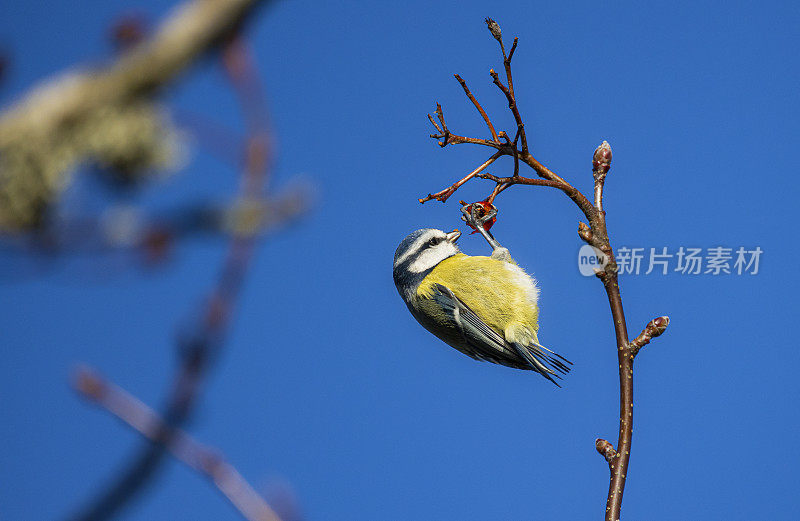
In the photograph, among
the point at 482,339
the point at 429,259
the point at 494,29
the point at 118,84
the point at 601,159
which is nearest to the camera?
the point at 118,84

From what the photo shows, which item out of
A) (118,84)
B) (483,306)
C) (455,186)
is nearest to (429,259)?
Result: (483,306)

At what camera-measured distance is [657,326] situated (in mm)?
2539

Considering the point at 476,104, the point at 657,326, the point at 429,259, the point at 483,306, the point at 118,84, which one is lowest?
the point at 118,84

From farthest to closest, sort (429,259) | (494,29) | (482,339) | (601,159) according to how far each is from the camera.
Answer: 1. (429,259)
2. (482,339)
3. (601,159)
4. (494,29)

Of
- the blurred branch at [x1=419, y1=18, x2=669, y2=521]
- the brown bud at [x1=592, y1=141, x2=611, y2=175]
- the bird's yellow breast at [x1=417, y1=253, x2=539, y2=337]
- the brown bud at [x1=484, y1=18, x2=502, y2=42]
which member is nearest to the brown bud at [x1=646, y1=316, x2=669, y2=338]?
the blurred branch at [x1=419, y1=18, x2=669, y2=521]

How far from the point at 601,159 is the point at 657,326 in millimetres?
668

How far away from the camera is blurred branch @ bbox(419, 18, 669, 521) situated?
2373 mm

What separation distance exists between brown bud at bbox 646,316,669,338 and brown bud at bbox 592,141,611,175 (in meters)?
0.59

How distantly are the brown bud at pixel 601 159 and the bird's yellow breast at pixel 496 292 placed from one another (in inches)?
71.9

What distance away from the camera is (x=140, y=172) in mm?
1328

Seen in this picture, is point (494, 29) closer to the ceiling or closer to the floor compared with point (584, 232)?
closer to the ceiling

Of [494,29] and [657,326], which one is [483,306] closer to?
[657,326]

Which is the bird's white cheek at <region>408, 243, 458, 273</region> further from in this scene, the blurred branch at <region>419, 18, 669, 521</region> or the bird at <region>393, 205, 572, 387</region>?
the blurred branch at <region>419, 18, 669, 521</region>

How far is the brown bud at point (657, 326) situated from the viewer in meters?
2.53
